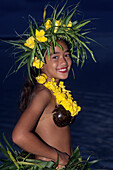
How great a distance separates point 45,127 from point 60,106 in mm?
261

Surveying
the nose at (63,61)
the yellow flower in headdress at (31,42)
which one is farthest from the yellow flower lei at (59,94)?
the yellow flower in headdress at (31,42)

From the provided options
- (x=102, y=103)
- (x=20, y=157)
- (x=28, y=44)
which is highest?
(x=28, y=44)

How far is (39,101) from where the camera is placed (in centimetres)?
341

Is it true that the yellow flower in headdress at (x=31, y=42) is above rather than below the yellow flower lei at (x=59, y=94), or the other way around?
above

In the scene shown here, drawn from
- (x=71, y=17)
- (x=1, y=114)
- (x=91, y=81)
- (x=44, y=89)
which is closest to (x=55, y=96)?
(x=44, y=89)

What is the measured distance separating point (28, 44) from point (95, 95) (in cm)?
922

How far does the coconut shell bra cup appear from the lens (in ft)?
11.8

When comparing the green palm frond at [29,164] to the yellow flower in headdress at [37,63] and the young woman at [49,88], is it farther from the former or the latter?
the yellow flower in headdress at [37,63]

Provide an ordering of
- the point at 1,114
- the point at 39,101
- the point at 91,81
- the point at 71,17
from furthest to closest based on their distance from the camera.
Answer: the point at 91,81, the point at 1,114, the point at 71,17, the point at 39,101

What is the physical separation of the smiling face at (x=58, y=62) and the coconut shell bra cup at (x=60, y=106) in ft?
0.23

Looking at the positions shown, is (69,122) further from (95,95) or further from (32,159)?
(95,95)

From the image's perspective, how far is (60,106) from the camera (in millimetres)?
3697

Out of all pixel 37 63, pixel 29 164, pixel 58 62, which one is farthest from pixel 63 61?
pixel 29 164

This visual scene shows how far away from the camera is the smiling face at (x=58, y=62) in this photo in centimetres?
369
